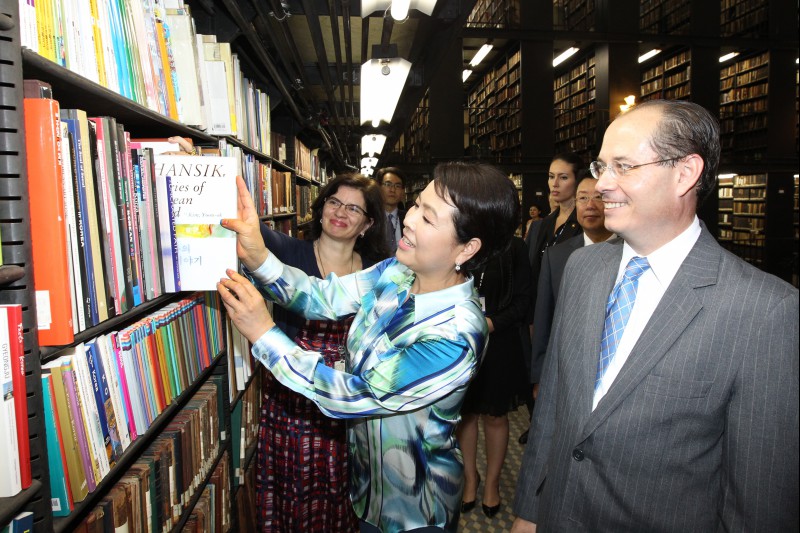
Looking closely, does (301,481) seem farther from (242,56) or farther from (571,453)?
(242,56)

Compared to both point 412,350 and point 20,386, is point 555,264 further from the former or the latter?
point 20,386

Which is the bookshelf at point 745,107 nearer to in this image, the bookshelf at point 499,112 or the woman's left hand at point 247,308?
the bookshelf at point 499,112

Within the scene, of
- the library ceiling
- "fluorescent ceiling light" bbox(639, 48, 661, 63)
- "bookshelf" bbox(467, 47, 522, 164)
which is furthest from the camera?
"fluorescent ceiling light" bbox(639, 48, 661, 63)

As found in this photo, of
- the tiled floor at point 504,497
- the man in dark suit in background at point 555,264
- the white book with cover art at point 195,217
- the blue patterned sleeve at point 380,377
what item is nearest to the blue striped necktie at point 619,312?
the blue patterned sleeve at point 380,377

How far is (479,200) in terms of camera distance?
51.1 inches

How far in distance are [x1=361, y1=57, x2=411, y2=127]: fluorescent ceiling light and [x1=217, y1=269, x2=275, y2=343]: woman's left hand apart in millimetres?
1689

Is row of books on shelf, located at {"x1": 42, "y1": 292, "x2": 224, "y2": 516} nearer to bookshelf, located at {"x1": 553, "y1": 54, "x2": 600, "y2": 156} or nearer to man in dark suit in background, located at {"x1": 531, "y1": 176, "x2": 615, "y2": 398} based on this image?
man in dark suit in background, located at {"x1": 531, "y1": 176, "x2": 615, "y2": 398}

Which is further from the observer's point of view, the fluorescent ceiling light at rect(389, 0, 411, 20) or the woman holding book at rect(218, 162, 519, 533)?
the fluorescent ceiling light at rect(389, 0, 411, 20)

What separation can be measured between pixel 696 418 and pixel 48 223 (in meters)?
1.28

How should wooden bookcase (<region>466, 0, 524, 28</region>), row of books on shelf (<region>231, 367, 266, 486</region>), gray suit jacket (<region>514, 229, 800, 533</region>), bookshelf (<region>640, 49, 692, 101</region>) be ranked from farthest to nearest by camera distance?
1. bookshelf (<region>640, 49, 692, 101</region>)
2. wooden bookcase (<region>466, 0, 524, 28</region>)
3. row of books on shelf (<region>231, 367, 266, 486</region>)
4. gray suit jacket (<region>514, 229, 800, 533</region>)

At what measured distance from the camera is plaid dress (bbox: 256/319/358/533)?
6.43ft

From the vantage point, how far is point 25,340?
0.81 meters

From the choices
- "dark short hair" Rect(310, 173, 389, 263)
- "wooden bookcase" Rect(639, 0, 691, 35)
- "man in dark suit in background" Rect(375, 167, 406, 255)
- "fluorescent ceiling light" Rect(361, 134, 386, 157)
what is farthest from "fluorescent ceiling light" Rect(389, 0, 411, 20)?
"wooden bookcase" Rect(639, 0, 691, 35)

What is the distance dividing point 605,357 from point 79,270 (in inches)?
44.8
